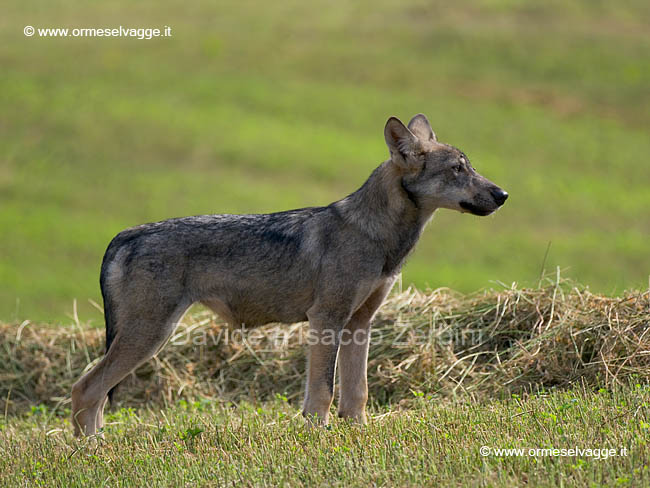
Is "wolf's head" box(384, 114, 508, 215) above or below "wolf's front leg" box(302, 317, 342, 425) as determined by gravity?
above

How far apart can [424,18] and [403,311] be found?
41.5 m

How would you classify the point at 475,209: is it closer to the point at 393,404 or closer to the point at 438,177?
the point at 438,177

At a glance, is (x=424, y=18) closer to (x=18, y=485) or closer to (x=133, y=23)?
(x=133, y=23)

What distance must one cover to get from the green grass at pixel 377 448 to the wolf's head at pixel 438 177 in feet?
5.91

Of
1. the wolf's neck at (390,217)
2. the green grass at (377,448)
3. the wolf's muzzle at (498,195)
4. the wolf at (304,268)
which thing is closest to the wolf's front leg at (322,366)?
the wolf at (304,268)

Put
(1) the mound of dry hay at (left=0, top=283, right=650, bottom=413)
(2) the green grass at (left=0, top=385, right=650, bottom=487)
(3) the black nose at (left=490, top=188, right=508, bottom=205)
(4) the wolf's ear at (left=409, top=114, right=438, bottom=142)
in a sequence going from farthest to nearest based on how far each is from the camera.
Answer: (1) the mound of dry hay at (left=0, top=283, right=650, bottom=413) → (4) the wolf's ear at (left=409, top=114, right=438, bottom=142) → (3) the black nose at (left=490, top=188, right=508, bottom=205) → (2) the green grass at (left=0, top=385, right=650, bottom=487)

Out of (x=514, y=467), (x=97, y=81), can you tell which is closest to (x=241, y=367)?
(x=514, y=467)

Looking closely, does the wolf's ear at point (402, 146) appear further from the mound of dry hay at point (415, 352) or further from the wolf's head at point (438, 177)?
the mound of dry hay at point (415, 352)

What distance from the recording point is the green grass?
611 cm

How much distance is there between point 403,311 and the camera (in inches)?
421

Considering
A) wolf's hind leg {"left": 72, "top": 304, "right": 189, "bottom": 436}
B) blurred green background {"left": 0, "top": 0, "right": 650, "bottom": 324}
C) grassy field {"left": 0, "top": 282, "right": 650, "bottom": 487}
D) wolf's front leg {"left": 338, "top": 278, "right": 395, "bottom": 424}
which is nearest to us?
grassy field {"left": 0, "top": 282, "right": 650, "bottom": 487}

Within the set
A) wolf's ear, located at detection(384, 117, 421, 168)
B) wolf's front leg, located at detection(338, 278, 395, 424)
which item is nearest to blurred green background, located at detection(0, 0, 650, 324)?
wolf's front leg, located at detection(338, 278, 395, 424)

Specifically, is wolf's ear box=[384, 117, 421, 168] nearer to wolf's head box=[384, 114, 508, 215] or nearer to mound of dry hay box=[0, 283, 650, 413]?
wolf's head box=[384, 114, 508, 215]

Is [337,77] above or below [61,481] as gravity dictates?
above
